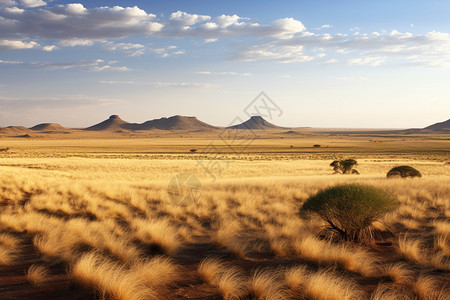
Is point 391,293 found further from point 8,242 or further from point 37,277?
point 8,242

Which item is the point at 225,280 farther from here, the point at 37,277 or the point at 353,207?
the point at 353,207

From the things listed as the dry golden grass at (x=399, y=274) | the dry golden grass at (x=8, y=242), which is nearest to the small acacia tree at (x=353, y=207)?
the dry golden grass at (x=399, y=274)

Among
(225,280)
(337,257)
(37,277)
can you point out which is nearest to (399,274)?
(337,257)

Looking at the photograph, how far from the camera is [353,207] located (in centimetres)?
935

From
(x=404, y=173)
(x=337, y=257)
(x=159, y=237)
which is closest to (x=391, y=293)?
(x=337, y=257)

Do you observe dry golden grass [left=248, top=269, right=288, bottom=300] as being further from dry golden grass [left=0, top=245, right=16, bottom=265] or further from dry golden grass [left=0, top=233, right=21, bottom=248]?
dry golden grass [left=0, top=233, right=21, bottom=248]

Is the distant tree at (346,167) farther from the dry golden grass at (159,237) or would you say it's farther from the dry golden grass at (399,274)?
the dry golden grass at (399,274)

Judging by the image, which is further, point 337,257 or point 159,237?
point 159,237

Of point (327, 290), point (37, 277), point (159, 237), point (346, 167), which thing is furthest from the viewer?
point (346, 167)

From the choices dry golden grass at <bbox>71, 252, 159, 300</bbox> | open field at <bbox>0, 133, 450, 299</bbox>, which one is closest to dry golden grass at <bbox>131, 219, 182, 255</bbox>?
open field at <bbox>0, 133, 450, 299</bbox>

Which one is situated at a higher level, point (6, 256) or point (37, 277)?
point (37, 277)

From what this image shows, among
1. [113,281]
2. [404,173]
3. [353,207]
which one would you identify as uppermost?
[353,207]

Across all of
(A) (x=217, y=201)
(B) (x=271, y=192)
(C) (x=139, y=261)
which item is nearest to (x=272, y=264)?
(C) (x=139, y=261)

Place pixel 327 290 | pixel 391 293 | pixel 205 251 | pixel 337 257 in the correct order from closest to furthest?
pixel 327 290 → pixel 391 293 → pixel 337 257 → pixel 205 251
